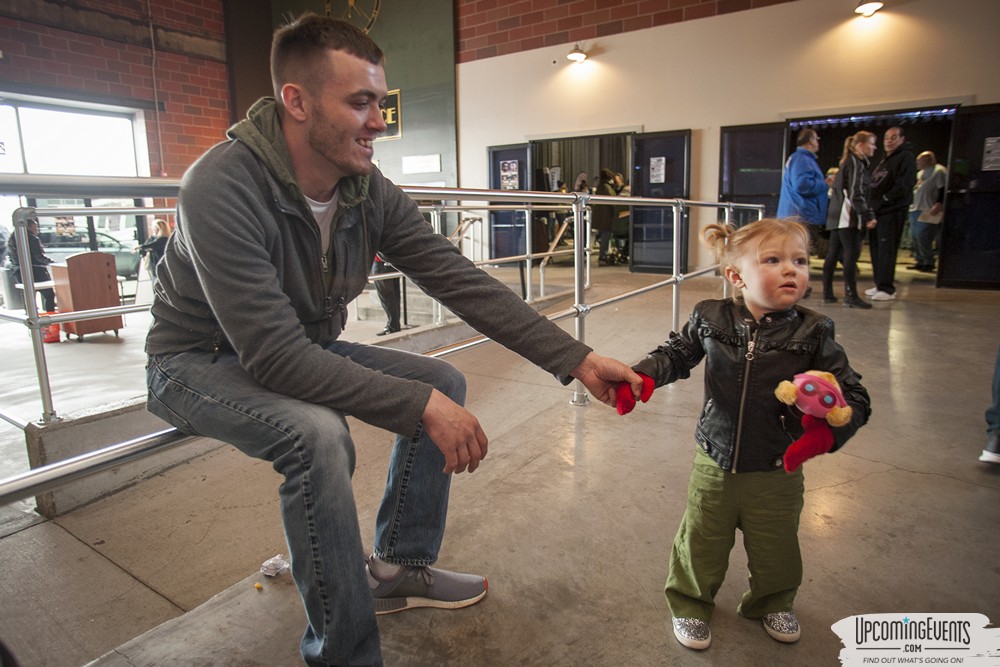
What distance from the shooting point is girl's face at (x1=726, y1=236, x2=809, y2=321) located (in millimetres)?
1203

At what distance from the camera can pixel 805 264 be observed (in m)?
1.22

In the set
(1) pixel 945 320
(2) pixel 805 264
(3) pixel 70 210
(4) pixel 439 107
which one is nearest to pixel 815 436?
(2) pixel 805 264

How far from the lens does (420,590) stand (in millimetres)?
1286

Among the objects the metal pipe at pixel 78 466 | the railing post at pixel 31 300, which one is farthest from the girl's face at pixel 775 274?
the railing post at pixel 31 300

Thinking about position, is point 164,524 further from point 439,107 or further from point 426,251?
point 439,107

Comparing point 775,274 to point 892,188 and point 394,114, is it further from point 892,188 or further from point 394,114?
point 394,114

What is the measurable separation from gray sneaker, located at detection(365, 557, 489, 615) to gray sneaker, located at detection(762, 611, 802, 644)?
1.92 ft

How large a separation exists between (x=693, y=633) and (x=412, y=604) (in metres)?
0.57

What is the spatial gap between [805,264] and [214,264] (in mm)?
1089

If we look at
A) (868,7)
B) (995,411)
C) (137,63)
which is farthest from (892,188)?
(137,63)

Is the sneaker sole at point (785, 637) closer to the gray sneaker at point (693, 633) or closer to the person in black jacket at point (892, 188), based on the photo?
the gray sneaker at point (693, 633)

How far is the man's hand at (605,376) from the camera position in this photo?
1.28 metres

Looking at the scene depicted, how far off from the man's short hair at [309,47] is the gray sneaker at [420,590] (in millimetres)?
978

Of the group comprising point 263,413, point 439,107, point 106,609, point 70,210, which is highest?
point 439,107
